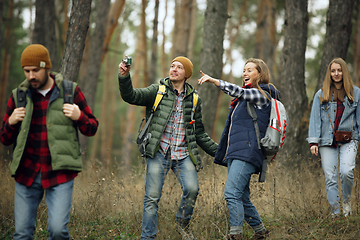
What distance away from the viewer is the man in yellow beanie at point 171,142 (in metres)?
3.74

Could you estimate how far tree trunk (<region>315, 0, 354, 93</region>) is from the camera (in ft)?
23.2

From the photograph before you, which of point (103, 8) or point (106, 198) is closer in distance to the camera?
point (106, 198)

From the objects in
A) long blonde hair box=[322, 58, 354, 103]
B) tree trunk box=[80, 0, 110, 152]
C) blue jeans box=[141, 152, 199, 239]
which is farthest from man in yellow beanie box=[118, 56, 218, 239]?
tree trunk box=[80, 0, 110, 152]

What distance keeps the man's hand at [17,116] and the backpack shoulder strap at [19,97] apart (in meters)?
0.06

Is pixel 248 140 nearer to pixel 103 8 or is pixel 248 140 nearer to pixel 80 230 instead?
pixel 80 230

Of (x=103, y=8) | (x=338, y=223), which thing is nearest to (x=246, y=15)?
(x=103, y=8)

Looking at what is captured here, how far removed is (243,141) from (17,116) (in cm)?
223

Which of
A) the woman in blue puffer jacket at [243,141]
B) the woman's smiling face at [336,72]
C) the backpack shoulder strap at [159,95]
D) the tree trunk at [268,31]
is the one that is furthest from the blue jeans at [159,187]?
the tree trunk at [268,31]

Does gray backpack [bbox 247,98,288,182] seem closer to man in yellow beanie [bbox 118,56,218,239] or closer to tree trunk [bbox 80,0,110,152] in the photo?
man in yellow beanie [bbox 118,56,218,239]

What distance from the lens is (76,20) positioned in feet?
18.3

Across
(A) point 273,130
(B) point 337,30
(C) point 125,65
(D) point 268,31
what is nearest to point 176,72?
(C) point 125,65

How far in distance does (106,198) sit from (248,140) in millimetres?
2731

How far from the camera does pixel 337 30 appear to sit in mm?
7117

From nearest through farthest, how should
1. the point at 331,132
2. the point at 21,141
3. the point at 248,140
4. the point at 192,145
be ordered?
the point at 21,141
the point at 248,140
the point at 192,145
the point at 331,132
